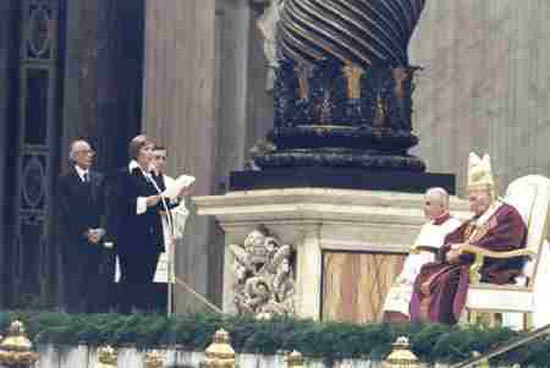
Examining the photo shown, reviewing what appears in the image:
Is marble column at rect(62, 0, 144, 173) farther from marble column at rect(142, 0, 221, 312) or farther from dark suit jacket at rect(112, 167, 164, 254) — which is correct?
dark suit jacket at rect(112, 167, 164, 254)

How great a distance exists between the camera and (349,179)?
83.3ft

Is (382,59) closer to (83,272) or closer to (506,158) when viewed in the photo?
(83,272)

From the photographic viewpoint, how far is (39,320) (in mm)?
23047

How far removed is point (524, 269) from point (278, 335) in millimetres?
3562

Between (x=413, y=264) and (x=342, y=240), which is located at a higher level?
(x=342, y=240)

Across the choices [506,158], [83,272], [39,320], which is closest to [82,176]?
[83,272]

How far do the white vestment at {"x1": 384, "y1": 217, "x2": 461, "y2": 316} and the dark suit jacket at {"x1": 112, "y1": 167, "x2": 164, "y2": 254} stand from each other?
2385 mm

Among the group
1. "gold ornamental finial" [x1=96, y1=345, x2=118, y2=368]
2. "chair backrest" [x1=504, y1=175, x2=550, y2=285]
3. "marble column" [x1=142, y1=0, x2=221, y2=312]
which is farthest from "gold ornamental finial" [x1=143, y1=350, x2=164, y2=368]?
"marble column" [x1=142, y1=0, x2=221, y2=312]

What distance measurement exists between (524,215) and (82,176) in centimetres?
387

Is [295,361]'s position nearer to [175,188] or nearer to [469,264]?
[469,264]

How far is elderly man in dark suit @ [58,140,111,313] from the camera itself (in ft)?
88.8

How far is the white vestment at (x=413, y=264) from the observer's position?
24734 mm

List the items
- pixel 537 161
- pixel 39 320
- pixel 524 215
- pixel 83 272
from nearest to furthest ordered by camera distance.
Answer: pixel 39 320 → pixel 524 215 → pixel 83 272 → pixel 537 161

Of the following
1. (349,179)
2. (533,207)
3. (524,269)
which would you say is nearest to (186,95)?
(349,179)
